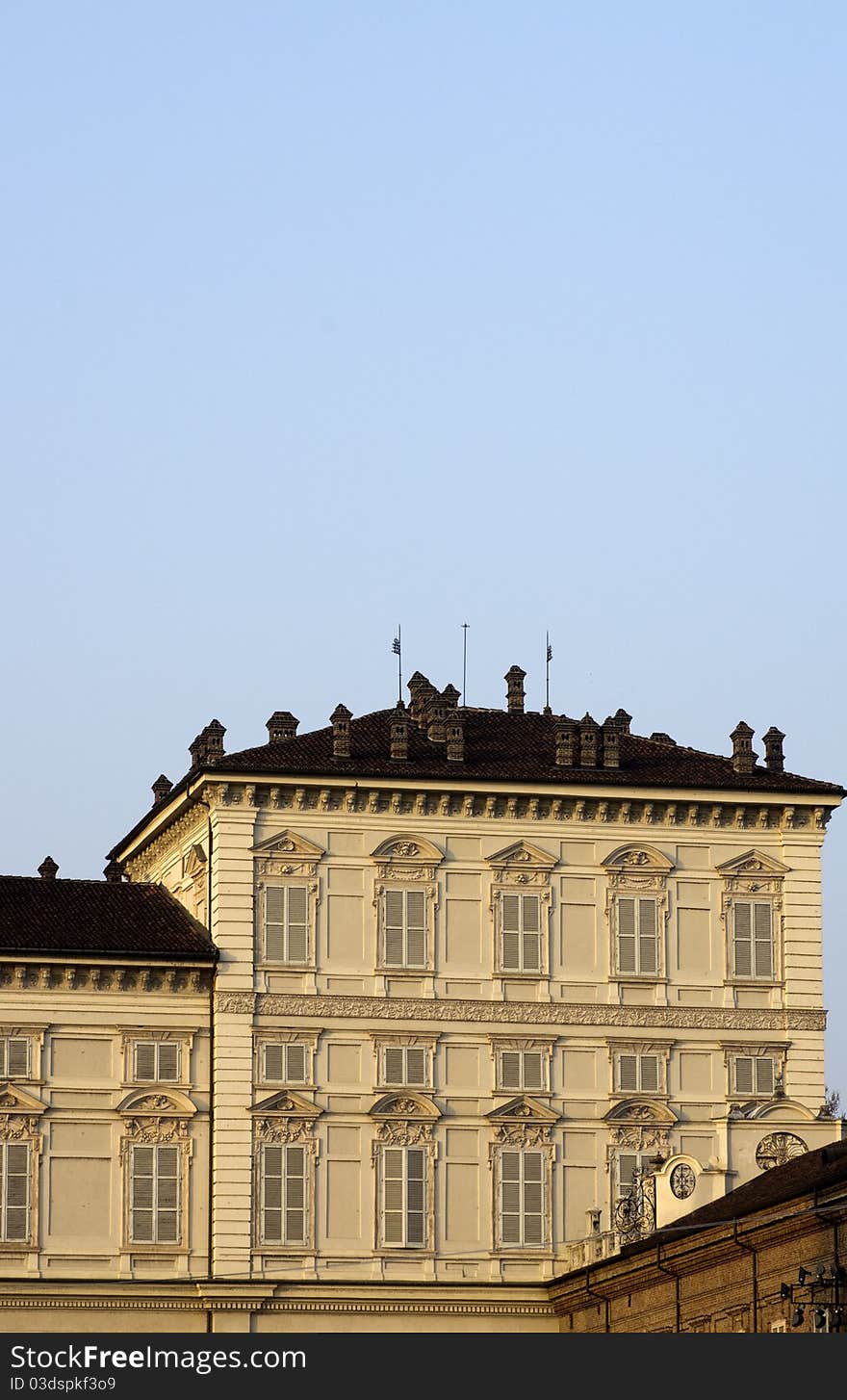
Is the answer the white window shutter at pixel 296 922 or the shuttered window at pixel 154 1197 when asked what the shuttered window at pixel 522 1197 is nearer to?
the white window shutter at pixel 296 922

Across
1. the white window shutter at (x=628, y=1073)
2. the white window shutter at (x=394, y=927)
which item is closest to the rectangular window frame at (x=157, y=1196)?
the white window shutter at (x=394, y=927)

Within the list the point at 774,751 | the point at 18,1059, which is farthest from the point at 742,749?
the point at 18,1059

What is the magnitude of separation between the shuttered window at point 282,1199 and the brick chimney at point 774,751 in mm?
13521

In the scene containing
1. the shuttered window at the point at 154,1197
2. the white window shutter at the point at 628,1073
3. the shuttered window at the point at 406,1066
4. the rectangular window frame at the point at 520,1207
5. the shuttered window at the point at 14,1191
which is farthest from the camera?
the white window shutter at the point at 628,1073

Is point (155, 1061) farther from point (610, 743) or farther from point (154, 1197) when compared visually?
point (610, 743)

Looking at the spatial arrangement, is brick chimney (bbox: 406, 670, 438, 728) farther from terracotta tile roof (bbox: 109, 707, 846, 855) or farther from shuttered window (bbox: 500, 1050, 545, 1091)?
shuttered window (bbox: 500, 1050, 545, 1091)

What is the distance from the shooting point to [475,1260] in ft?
215

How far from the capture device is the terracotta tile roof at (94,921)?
214 feet

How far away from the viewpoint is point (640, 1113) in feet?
219

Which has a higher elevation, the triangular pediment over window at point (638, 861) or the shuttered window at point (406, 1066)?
the triangular pediment over window at point (638, 861)

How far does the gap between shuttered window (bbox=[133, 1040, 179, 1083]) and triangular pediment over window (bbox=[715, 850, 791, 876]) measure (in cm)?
1186

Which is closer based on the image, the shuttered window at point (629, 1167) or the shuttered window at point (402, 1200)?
the shuttered window at point (402, 1200)
